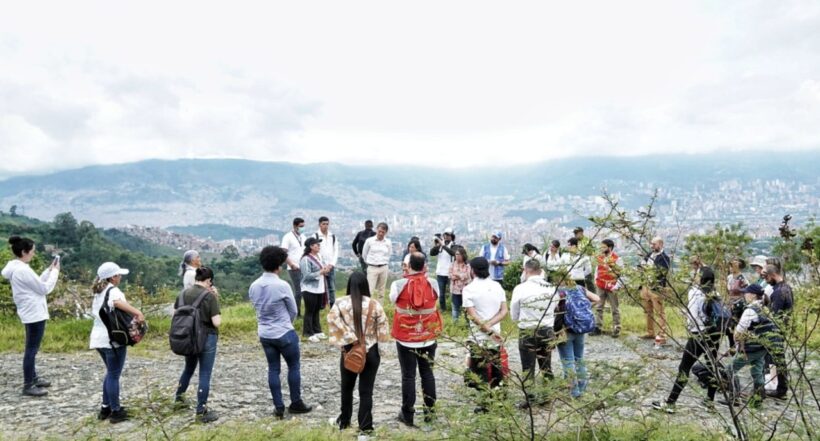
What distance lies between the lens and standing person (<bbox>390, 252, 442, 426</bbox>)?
4.98m

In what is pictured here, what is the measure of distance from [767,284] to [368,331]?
4887 mm

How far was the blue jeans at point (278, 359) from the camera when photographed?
520 centimetres

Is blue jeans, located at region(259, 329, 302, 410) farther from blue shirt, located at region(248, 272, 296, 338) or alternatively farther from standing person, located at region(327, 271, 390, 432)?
standing person, located at region(327, 271, 390, 432)

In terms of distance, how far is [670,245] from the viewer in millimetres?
3309

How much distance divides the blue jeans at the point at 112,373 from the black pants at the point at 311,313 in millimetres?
3472

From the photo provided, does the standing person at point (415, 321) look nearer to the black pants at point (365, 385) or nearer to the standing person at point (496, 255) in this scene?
the black pants at point (365, 385)

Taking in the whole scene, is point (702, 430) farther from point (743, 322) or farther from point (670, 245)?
point (670, 245)

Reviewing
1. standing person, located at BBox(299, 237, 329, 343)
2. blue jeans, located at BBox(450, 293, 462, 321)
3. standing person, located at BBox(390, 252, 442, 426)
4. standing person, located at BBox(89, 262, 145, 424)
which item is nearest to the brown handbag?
standing person, located at BBox(390, 252, 442, 426)

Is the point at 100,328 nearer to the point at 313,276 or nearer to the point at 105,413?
the point at 105,413

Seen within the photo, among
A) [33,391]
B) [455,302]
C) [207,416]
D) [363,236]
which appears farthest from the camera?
[363,236]

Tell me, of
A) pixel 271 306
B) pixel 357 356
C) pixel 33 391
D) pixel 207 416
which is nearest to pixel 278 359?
pixel 271 306

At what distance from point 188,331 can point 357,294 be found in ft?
6.05

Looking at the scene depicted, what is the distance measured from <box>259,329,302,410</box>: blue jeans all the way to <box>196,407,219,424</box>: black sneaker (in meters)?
0.69

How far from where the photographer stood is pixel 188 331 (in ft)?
16.4
